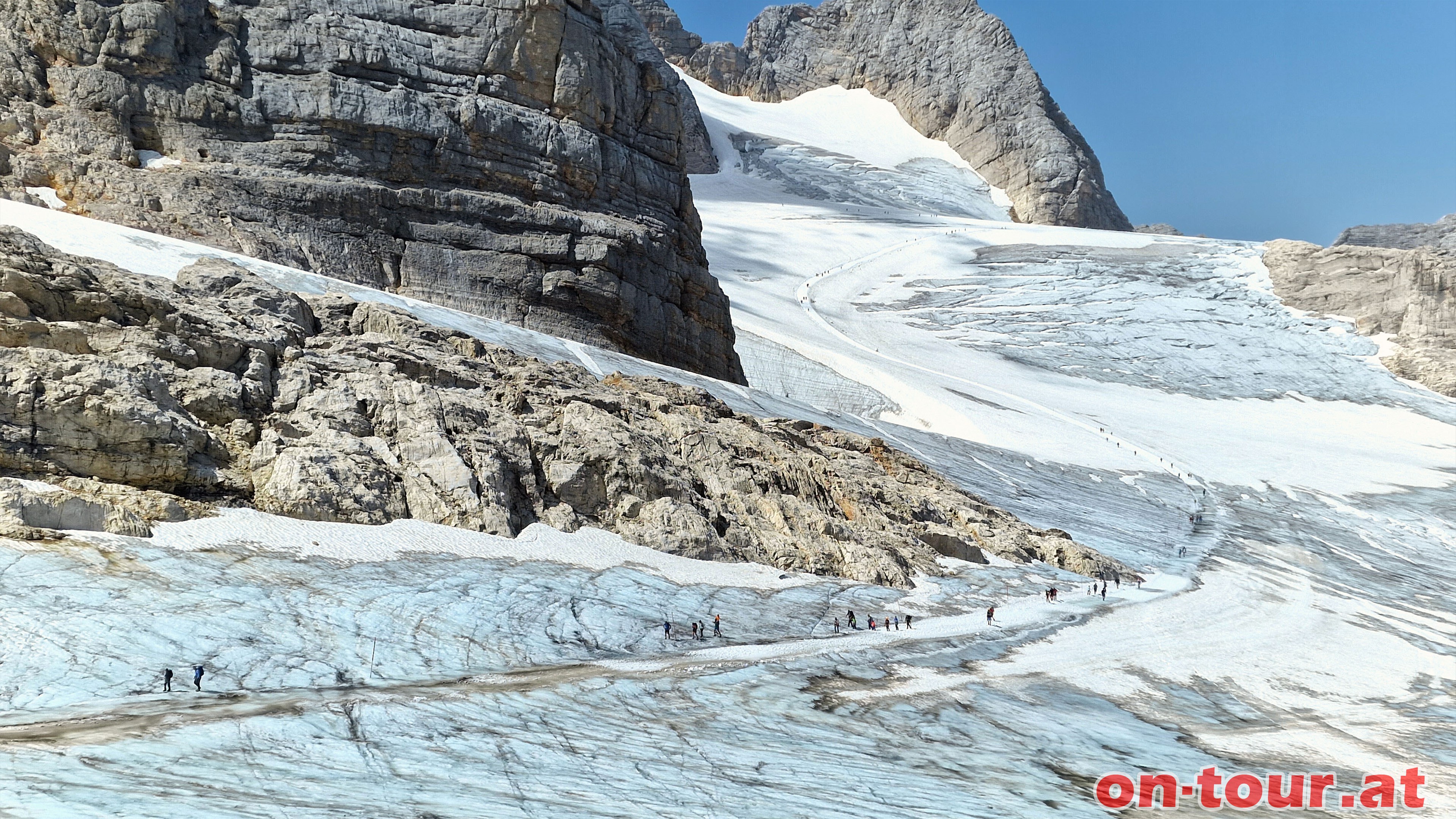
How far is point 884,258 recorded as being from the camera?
10775 cm

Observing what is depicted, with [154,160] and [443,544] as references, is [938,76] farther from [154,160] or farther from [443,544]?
[443,544]

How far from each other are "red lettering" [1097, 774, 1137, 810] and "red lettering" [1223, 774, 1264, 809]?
5.34 ft

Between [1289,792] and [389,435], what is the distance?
71.6 ft

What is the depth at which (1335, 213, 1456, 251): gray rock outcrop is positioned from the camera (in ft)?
377

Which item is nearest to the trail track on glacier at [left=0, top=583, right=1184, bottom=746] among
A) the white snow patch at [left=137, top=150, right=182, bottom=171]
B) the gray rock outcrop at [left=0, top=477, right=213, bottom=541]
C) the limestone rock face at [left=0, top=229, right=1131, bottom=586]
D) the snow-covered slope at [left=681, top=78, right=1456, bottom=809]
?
the snow-covered slope at [left=681, top=78, right=1456, bottom=809]

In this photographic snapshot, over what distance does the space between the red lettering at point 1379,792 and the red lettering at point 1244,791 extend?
1.64m

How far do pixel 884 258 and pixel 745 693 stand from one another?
308 ft

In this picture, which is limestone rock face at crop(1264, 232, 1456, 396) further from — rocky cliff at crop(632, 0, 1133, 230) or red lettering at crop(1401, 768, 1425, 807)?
red lettering at crop(1401, 768, 1425, 807)

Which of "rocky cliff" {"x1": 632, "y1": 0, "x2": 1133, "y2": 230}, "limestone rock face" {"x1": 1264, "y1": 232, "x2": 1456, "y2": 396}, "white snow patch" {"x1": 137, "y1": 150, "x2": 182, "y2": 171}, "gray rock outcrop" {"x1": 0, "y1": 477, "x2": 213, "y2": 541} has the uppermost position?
"rocky cliff" {"x1": 632, "y1": 0, "x2": 1133, "y2": 230}

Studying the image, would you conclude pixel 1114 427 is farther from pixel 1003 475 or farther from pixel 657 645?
pixel 657 645

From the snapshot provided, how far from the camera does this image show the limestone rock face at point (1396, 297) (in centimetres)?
7856

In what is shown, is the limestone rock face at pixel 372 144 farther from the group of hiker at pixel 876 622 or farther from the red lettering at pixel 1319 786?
the red lettering at pixel 1319 786

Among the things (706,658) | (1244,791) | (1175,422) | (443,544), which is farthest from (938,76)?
(1244,791)

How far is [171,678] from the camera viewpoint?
579 inches
